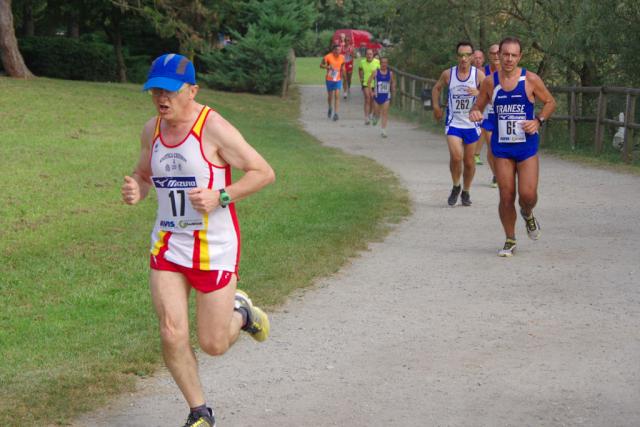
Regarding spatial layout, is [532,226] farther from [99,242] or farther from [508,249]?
[99,242]

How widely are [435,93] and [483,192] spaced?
185 cm

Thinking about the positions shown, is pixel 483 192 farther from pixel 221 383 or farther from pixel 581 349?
pixel 221 383

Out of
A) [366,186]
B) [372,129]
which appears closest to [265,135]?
[372,129]

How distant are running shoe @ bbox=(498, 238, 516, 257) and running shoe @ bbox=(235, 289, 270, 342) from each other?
5055 millimetres

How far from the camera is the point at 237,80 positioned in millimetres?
39875

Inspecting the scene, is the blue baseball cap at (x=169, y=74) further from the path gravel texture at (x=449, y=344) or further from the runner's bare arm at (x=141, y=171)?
the path gravel texture at (x=449, y=344)

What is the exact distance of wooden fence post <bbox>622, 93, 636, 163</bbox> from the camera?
1936 cm

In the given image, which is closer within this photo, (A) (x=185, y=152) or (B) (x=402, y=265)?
(A) (x=185, y=152)

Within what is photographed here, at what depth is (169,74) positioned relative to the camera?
524cm

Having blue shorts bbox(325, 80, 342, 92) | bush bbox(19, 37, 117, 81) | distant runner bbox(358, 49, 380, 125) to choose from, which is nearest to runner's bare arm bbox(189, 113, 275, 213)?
distant runner bbox(358, 49, 380, 125)

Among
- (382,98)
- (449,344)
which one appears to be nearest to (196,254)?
(449,344)

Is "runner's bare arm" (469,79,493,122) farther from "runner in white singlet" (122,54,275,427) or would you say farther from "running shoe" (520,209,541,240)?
"runner in white singlet" (122,54,275,427)

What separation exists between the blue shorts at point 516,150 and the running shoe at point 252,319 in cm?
511

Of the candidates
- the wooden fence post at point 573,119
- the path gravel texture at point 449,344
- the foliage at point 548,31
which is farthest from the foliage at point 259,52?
the path gravel texture at point 449,344
